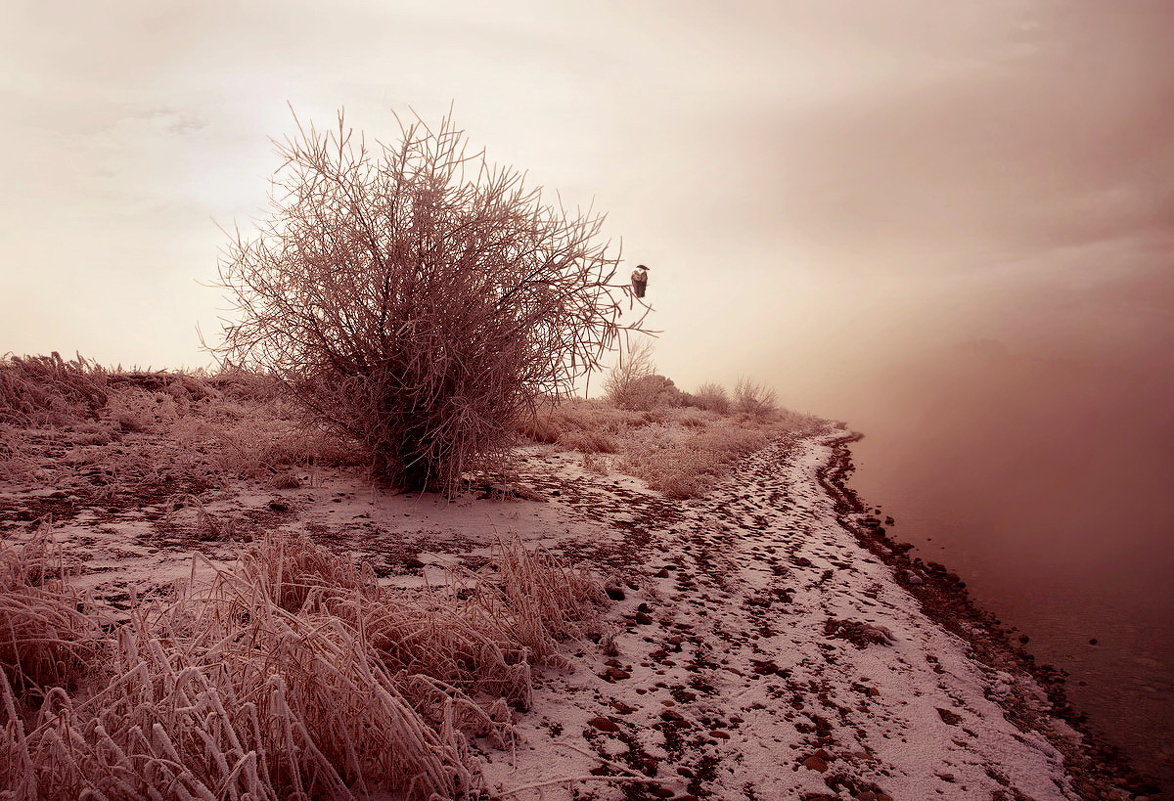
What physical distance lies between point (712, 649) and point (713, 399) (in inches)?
940

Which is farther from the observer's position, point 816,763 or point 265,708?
point 816,763

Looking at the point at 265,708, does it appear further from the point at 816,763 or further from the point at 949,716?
the point at 949,716

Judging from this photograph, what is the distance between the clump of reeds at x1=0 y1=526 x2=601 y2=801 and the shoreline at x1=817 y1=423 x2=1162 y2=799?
266cm

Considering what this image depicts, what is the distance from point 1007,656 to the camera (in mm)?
4223

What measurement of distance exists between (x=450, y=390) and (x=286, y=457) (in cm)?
217

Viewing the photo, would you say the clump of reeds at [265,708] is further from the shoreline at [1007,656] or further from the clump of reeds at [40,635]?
the shoreline at [1007,656]

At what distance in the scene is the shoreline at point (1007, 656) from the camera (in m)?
2.89

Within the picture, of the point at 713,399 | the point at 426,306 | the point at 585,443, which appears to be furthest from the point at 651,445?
the point at 713,399

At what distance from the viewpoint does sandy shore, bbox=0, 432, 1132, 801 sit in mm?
2344

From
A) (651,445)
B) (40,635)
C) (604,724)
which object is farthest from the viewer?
(651,445)

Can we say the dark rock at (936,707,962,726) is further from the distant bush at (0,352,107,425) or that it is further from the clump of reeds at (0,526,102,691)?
the distant bush at (0,352,107,425)

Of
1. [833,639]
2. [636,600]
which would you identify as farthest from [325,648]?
[833,639]

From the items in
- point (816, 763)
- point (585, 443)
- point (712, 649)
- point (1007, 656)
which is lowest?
point (1007, 656)

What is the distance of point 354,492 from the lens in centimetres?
549
